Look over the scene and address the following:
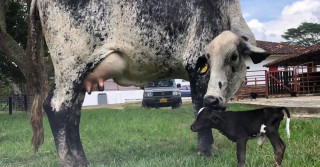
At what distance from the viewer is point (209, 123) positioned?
3.14 meters

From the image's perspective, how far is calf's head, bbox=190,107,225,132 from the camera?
122 inches

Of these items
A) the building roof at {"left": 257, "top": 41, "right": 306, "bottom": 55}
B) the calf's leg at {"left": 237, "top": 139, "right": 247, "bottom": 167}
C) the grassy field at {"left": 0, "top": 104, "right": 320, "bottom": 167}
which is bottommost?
the grassy field at {"left": 0, "top": 104, "right": 320, "bottom": 167}

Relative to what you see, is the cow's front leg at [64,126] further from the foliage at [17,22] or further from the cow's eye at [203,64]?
the foliage at [17,22]

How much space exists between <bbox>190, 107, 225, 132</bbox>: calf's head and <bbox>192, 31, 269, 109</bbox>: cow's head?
20 centimetres

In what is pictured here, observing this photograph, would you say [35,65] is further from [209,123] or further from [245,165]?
[245,165]

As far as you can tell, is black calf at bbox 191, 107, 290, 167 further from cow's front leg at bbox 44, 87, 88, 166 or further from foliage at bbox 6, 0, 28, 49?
foliage at bbox 6, 0, 28, 49

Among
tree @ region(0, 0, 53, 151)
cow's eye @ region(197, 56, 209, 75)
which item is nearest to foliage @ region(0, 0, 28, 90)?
tree @ region(0, 0, 53, 151)

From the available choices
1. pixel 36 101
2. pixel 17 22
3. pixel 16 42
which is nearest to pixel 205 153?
pixel 36 101

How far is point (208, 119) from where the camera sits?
3129 mm

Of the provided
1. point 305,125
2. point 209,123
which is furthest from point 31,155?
point 305,125

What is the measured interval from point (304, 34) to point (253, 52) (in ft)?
115

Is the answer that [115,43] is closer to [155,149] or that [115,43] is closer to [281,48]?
[155,149]

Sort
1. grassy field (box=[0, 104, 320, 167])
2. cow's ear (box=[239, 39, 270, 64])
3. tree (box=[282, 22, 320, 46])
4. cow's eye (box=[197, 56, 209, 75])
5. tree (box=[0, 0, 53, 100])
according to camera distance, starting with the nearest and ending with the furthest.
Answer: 1. cow's ear (box=[239, 39, 270, 64])
2. cow's eye (box=[197, 56, 209, 75])
3. grassy field (box=[0, 104, 320, 167])
4. tree (box=[0, 0, 53, 100])
5. tree (box=[282, 22, 320, 46])

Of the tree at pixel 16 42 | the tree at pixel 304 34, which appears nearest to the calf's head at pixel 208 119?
the tree at pixel 16 42
